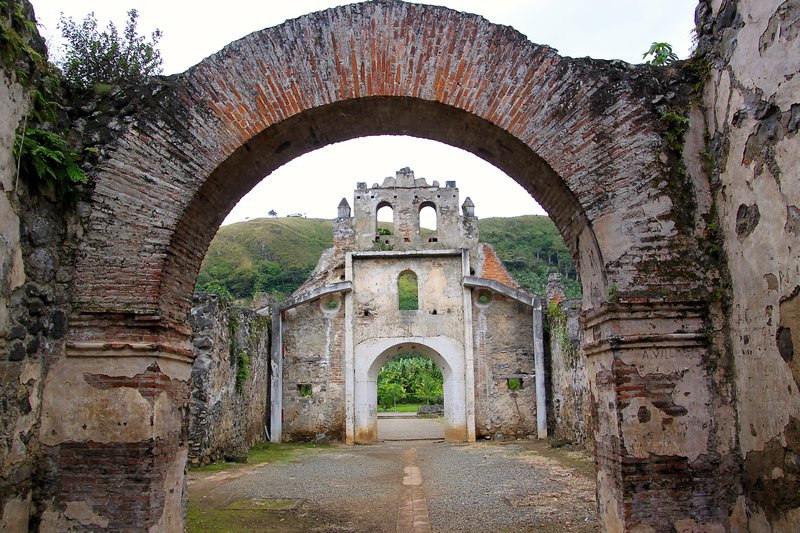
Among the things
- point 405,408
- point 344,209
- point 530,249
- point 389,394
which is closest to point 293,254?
point 530,249

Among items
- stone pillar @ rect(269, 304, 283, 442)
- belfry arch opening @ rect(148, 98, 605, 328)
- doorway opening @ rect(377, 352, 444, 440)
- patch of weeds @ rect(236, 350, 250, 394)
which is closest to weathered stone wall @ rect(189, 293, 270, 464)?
patch of weeds @ rect(236, 350, 250, 394)

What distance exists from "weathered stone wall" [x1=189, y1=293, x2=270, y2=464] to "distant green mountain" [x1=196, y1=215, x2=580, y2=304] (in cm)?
3255

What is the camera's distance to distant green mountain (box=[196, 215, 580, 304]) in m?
54.6

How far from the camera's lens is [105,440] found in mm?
4660

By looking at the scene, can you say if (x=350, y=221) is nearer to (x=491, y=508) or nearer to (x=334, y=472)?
(x=334, y=472)

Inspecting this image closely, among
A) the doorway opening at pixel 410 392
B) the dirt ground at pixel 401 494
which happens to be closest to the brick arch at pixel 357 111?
the dirt ground at pixel 401 494

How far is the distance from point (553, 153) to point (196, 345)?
8.41 metres

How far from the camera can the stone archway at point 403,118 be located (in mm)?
4641

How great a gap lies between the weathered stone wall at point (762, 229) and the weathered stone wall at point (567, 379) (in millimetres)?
7945

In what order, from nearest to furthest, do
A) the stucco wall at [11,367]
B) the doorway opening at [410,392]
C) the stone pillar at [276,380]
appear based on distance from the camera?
the stucco wall at [11,367], the stone pillar at [276,380], the doorway opening at [410,392]

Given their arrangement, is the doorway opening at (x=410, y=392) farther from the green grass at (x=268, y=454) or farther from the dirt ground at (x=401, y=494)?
the dirt ground at (x=401, y=494)

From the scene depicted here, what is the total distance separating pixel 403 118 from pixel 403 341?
12.7m

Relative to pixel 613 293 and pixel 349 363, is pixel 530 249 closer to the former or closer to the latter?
pixel 349 363

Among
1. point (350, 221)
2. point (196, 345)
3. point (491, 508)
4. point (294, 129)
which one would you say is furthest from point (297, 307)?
point (294, 129)
